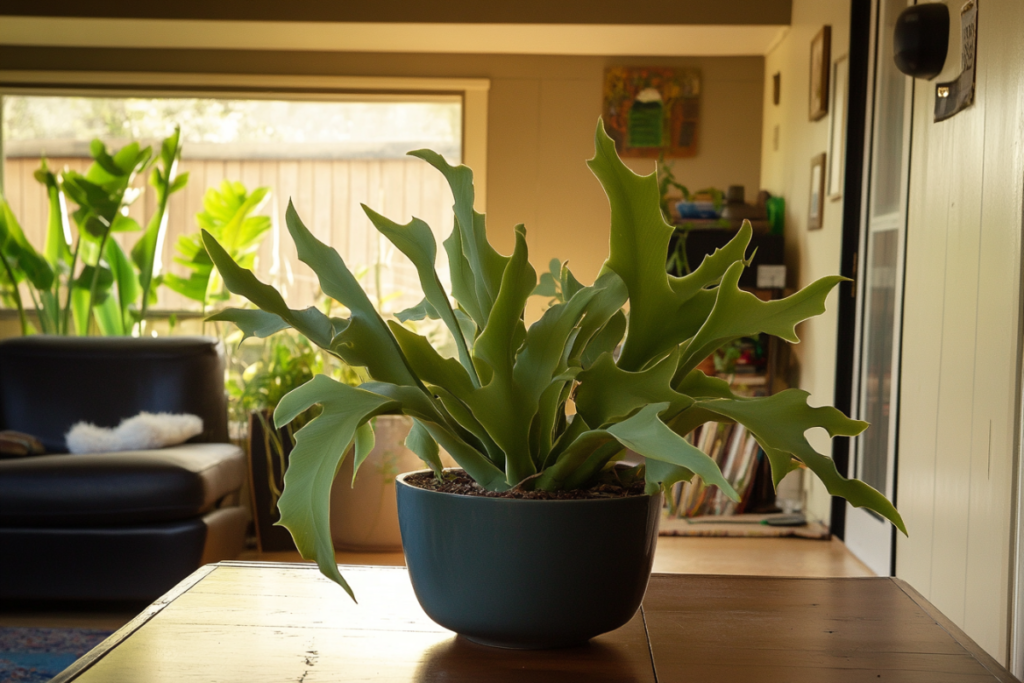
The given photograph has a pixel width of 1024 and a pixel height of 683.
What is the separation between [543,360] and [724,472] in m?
3.04

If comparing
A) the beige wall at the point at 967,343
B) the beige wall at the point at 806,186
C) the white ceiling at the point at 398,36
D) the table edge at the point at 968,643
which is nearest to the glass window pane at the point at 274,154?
the white ceiling at the point at 398,36

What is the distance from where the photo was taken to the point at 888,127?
291cm

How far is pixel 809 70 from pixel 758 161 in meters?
1.00

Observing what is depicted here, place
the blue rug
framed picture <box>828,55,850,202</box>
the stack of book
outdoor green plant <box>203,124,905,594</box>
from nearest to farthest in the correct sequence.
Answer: outdoor green plant <box>203,124,905,594</box>, the blue rug, framed picture <box>828,55,850,202</box>, the stack of book

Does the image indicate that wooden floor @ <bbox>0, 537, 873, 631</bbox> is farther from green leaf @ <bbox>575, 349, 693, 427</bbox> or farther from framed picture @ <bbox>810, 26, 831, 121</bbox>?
green leaf @ <bbox>575, 349, 693, 427</bbox>

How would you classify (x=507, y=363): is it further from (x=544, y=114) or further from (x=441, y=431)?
Result: (x=544, y=114)

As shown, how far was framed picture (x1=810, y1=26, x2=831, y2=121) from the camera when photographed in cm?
339

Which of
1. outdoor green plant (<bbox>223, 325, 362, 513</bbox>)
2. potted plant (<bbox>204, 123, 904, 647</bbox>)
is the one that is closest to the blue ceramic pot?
potted plant (<bbox>204, 123, 904, 647</bbox>)

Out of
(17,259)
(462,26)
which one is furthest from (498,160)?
(17,259)

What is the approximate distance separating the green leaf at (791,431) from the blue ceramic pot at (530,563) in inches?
4.2

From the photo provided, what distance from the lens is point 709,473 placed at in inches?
22.0

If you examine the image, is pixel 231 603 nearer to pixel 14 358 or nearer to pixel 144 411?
pixel 144 411

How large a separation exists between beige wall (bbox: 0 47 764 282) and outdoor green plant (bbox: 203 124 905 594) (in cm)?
392

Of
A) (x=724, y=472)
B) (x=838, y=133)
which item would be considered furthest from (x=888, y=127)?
(x=724, y=472)
